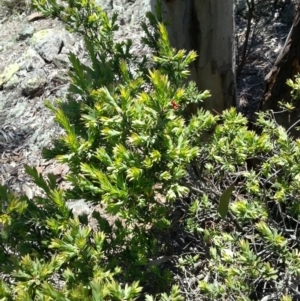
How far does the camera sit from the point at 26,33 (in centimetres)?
545

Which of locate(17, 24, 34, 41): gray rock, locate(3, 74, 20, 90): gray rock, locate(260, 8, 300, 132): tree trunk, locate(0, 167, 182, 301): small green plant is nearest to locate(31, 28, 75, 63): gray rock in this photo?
locate(17, 24, 34, 41): gray rock

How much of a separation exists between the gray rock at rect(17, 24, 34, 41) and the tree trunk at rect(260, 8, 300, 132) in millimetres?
3271

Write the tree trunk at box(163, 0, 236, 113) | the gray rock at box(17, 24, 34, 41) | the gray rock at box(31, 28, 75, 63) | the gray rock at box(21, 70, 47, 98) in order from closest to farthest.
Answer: the tree trunk at box(163, 0, 236, 113), the gray rock at box(21, 70, 47, 98), the gray rock at box(31, 28, 75, 63), the gray rock at box(17, 24, 34, 41)

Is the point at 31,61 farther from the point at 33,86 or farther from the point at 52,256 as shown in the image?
the point at 52,256

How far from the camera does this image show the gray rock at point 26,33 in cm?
545

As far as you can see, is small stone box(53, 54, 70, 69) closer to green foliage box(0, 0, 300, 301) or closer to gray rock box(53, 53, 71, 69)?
gray rock box(53, 53, 71, 69)

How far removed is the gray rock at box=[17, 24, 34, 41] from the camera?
5.45 meters

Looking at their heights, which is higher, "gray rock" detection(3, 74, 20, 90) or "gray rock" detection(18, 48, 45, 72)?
"gray rock" detection(18, 48, 45, 72)

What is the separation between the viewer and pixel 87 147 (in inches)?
82.0

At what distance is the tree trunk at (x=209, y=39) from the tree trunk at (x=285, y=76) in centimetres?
28

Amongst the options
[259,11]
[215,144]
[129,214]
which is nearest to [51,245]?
[129,214]

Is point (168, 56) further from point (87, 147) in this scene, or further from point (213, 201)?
point (213, 201)

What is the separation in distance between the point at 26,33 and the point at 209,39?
316 centimetres

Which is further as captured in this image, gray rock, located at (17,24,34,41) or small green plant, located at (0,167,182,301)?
gray rock, located at (17,24,34,41)
